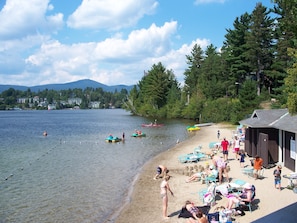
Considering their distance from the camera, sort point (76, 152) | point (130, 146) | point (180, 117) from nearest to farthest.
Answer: point (76, 152)
point (130, 146)
point (180, 117)

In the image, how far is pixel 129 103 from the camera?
119062 mm

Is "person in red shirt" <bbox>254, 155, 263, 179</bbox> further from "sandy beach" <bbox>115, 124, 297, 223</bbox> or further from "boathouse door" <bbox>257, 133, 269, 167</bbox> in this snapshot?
→ "boathouse door" <bbox>257, 133, 269, 167</bbox>

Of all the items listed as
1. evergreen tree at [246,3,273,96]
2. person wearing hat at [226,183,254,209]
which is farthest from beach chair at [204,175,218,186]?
evergreen tree at [246,3,273,96]

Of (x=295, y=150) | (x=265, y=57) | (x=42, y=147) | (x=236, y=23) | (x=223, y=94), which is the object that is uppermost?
(x=236, y=23)

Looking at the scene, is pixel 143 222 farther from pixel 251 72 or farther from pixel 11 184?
pixel 251 72

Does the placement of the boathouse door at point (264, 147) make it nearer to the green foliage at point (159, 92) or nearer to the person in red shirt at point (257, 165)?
the person in red shirt at point (257, 165)

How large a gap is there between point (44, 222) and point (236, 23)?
197 ft

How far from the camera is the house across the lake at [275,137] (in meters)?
18.9

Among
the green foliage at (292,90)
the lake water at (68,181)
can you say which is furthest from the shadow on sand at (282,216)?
the green foliage at (292,90)

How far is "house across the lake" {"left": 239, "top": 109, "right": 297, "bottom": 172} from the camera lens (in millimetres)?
18922

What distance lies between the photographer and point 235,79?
218 feet

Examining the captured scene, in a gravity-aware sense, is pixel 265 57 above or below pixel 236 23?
below

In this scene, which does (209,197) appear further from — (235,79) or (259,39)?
(235,79)

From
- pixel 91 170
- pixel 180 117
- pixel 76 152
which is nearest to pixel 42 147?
pixel 76 152
